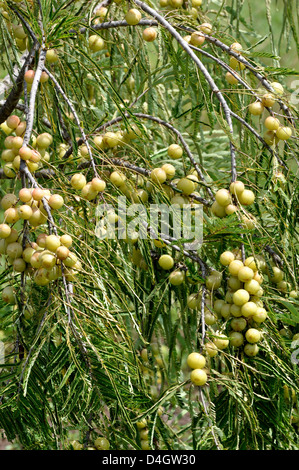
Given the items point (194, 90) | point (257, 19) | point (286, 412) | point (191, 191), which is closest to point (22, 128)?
point (191, 191)

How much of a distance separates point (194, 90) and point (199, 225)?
37cm

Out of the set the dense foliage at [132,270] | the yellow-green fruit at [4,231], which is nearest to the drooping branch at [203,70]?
the dense foliage at [132,270]

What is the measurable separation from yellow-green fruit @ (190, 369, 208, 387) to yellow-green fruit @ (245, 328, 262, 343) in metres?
0.08

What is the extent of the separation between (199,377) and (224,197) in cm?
26

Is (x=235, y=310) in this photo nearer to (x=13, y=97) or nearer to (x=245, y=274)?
(x=245, y=274)

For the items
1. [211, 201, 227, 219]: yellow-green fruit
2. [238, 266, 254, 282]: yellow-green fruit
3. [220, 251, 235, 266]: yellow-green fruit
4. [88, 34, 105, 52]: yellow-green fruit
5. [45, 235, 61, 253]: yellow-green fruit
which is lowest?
[238, 266, 254, 282]: yellow-green fruit

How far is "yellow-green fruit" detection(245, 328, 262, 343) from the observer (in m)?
0.77

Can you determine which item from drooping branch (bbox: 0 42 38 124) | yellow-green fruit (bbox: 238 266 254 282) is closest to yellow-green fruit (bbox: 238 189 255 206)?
yellow-green fruit (bbox: 238 266 254 282)

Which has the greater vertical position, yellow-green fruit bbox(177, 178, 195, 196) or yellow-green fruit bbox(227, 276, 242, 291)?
yellow-green fruit bbox(177, 178, 195, 196)

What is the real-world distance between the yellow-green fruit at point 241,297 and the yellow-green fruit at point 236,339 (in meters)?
0.05

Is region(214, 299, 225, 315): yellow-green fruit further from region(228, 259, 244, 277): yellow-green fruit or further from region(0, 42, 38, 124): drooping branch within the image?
region(0, 42, 38, 124): drooping branch

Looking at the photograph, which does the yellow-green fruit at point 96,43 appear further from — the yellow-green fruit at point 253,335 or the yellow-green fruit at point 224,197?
the yellow-green fruit at point 253,335

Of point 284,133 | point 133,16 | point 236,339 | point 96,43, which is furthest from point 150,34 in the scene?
point 236,339

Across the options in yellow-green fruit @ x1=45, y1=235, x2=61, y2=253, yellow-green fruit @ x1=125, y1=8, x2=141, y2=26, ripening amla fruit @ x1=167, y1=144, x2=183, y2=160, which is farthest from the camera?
ripening amla fruit @ x1=167, y1=144, x2=183, y2=160
